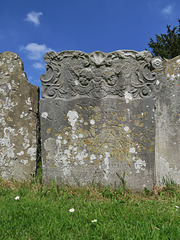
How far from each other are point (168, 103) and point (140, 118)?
104 cm

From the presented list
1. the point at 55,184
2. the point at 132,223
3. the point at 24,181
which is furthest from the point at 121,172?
the point at 24,181

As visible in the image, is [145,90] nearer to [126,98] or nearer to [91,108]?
[126,98]

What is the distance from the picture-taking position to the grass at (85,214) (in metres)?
2.16

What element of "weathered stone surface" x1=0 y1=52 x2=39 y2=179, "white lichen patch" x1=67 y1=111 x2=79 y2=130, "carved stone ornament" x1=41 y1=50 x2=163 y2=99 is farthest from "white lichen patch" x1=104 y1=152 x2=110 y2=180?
"weathered stone surface" x1=0 y1=52 x2=39 y2=179

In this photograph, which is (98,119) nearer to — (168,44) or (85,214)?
(85,214)

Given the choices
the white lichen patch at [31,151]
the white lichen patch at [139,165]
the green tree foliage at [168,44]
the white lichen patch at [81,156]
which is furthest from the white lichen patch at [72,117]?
the green tree foliage at [168,44]

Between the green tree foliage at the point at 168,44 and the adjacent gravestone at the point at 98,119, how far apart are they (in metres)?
12.4

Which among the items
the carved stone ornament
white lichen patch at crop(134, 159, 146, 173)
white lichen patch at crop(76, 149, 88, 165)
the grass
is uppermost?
the carved stone ornament

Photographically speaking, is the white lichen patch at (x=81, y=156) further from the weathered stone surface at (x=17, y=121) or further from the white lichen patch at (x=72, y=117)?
the weathered stone surface at (x=17, y=121)

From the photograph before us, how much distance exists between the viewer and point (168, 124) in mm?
4422

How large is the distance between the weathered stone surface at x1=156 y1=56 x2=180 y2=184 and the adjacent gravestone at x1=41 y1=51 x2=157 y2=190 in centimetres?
69

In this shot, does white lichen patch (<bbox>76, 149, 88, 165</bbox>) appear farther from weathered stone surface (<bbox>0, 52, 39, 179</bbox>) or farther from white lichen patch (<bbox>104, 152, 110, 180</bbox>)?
weathered stone surface (<bbox>0, 52, 39, 179</bbox>)

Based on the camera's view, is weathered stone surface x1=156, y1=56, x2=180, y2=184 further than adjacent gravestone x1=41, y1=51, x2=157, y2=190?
Yes

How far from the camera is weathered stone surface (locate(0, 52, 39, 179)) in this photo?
418 centimetres
